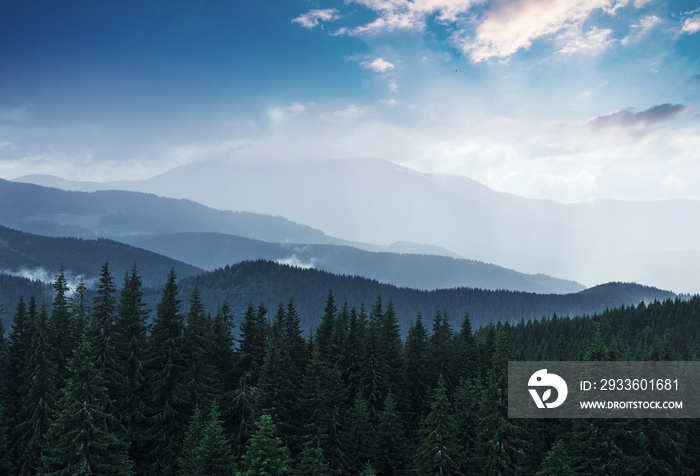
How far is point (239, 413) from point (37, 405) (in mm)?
19051

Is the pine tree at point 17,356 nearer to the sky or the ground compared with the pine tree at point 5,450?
nearer to the sky

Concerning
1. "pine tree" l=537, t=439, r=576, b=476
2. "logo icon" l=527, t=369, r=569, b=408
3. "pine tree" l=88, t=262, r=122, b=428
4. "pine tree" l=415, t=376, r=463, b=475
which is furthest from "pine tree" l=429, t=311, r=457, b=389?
"pine tree" l=88, t=262, r=122, b=428

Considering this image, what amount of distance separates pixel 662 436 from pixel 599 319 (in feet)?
424

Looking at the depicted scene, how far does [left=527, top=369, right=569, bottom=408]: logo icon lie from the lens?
160 feet

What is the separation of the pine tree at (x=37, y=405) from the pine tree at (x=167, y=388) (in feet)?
29.2

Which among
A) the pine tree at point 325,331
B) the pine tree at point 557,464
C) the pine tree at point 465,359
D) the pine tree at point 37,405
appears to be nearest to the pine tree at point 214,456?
the pine tree at point 37,405

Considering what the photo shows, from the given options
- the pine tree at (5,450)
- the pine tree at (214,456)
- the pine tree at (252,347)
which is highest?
the pine tree at (252,347)


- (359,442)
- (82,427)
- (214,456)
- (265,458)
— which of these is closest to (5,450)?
(82,427)

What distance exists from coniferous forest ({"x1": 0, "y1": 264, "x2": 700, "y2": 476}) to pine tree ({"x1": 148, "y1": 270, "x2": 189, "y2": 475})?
0.47ft

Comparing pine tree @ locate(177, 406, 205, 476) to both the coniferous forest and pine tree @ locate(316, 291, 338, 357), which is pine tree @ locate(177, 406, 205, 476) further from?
pine tree @ locate(316, 291, 338, 357)

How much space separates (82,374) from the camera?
3378 cm

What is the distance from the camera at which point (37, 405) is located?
4531 centimetres

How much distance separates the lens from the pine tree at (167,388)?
4562 centimetres

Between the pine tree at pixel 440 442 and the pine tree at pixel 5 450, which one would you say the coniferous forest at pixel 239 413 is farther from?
the pine tree at pixel 5 450
